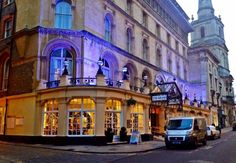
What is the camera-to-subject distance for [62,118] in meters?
20.2

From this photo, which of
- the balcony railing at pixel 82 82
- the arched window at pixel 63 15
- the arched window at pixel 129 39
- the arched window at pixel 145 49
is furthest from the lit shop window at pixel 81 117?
the arched window at pixel 145 49

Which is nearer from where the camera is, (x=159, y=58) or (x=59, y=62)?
(x=59, y=62)

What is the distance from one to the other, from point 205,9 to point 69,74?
182 ft

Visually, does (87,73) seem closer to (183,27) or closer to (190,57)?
(183,27)

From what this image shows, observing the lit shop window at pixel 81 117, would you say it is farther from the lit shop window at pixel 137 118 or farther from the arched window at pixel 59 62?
the lit shop window at pixel 137 118

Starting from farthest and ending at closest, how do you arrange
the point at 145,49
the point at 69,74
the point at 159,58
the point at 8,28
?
the point at 159,58 → the point at 145,49 → the point at 8,28 → the point at 69,74

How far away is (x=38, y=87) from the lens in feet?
72.2

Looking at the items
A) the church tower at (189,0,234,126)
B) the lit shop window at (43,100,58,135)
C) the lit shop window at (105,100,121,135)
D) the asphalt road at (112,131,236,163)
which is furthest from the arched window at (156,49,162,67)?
the asphalt road at (112,131,236,163)

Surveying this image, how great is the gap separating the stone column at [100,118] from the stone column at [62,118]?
230 cm

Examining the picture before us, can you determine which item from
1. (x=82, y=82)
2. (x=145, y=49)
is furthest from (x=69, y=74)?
(x=145, y=49)

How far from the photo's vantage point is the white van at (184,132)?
59.5 feet

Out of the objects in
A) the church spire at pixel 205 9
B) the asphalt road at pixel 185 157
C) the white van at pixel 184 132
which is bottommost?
the asphalt road at pixel 185 157

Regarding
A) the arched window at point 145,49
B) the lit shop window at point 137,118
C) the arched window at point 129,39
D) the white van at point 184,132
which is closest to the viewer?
→ the white van at point 184,132

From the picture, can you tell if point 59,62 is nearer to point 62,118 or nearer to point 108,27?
point 62,118
